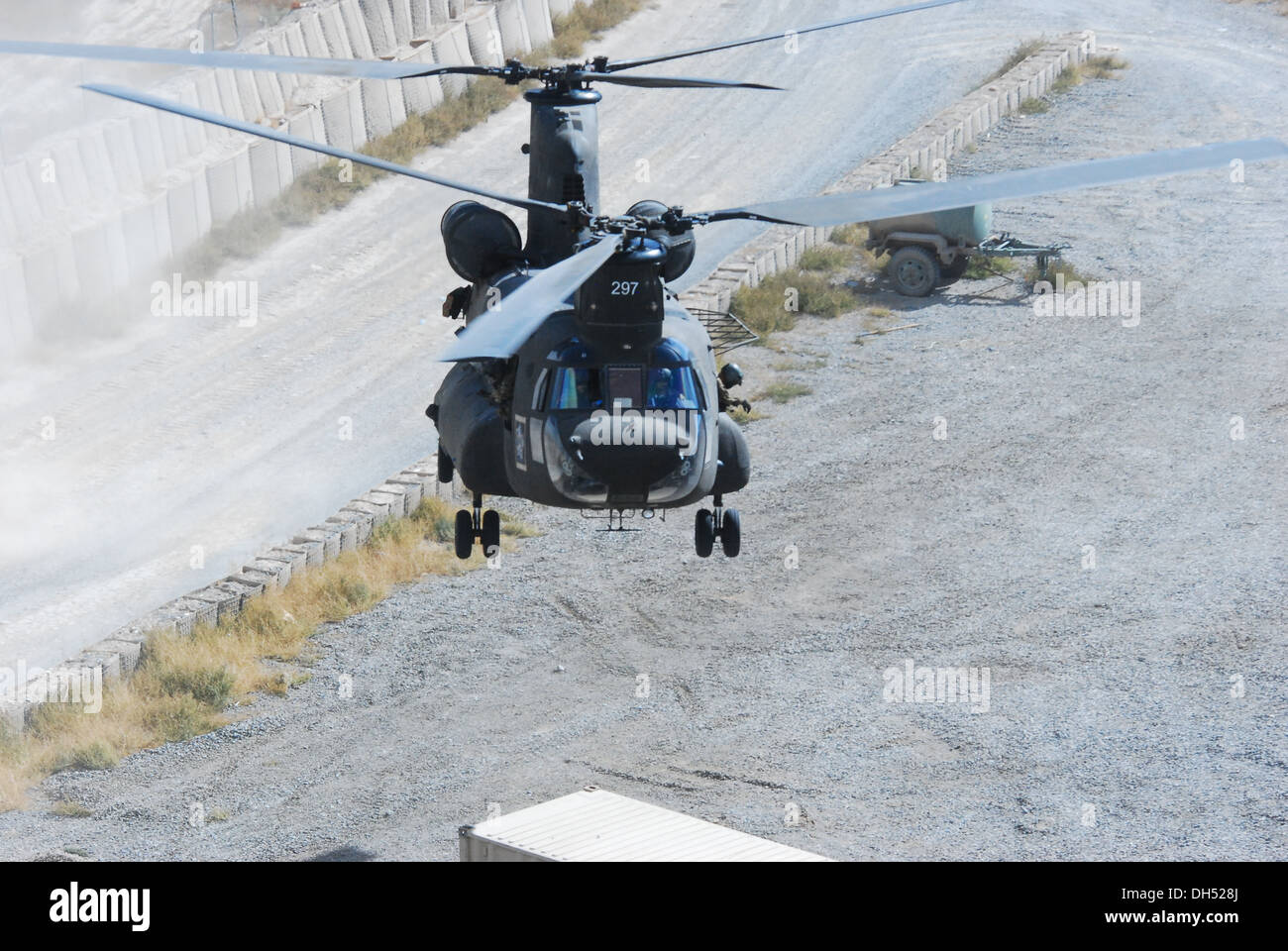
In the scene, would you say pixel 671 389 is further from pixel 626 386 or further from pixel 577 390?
pixel 577 390

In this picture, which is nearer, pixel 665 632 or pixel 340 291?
pixel 665 632

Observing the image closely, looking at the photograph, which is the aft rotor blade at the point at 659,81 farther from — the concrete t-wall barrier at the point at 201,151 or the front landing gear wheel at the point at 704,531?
the concrete t-wall barrier at the point at 201,151

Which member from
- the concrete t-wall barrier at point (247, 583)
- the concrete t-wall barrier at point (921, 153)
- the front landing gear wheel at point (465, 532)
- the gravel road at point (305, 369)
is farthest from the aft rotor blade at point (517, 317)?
the concrete t-wall barrier at point (921, 153)

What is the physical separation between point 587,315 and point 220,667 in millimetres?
9744

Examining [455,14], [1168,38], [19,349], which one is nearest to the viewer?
[19,349]

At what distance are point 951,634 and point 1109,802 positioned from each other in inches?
166

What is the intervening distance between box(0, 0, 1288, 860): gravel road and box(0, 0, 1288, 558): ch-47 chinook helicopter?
4.77 m

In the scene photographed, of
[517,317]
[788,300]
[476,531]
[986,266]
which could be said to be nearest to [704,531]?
[476,531]

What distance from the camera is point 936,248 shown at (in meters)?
36.0

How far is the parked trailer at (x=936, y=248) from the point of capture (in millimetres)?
35594

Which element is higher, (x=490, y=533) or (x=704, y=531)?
(x=704, y=531)

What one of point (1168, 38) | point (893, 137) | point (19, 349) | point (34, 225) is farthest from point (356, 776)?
point (1168, 38)

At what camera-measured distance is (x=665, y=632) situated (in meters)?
25.0
